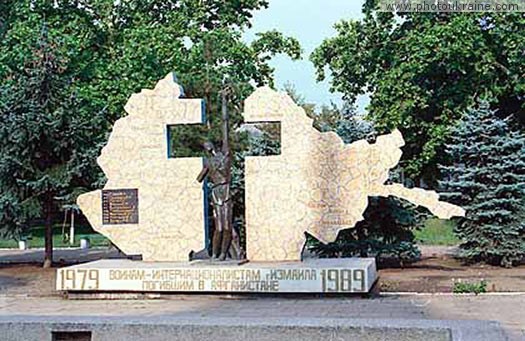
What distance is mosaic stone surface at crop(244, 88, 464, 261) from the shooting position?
1196 cm

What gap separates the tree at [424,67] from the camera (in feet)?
56.5

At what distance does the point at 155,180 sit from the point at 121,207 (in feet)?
2.44

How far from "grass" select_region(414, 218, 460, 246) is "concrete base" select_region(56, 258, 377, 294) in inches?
417

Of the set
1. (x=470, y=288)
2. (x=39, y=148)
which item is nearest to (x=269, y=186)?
(x=470, y=288)

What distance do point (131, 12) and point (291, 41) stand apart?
4.64m

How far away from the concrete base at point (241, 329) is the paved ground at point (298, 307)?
329 cm

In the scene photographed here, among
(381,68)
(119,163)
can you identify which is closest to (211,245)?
(119,163)

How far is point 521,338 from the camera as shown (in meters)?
7.47

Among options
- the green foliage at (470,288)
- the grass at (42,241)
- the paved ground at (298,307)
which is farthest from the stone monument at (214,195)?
the grass at (42,241)

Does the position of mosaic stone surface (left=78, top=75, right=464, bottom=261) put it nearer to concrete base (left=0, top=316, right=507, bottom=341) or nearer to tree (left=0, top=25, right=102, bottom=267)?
tree (left=0, top=25, right=102, bottom=267)

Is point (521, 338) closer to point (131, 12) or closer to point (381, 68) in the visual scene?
point (381, 68)

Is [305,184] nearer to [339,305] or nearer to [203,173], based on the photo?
[203,173]

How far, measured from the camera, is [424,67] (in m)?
17.6

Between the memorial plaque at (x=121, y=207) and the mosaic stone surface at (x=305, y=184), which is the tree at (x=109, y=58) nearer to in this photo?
the memorial plaque at (x=121, y=207)
